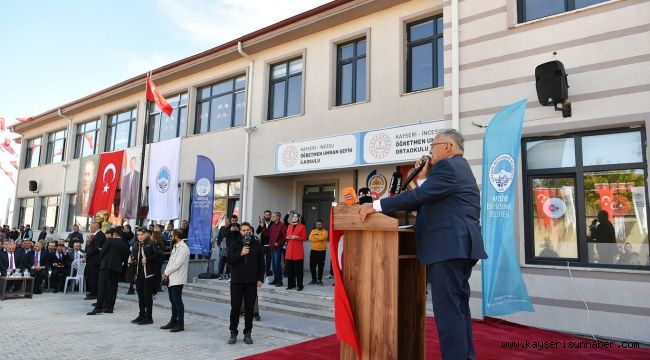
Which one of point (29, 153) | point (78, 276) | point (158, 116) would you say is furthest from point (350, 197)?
point (29, 153)

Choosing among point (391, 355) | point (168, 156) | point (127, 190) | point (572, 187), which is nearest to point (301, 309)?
point (572, 187)

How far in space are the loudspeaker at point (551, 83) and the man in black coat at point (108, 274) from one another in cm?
856

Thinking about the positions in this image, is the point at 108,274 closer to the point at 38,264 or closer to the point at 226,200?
the point at 38,264

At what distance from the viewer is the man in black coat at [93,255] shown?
434 inches

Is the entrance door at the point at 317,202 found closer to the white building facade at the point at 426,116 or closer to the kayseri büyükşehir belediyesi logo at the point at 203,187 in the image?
the white building facade at the point at 426,116

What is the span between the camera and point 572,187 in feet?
23.0

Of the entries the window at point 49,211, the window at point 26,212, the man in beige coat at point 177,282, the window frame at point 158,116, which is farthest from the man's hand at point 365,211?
the window at point 26,212

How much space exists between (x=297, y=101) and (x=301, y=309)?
6.81m

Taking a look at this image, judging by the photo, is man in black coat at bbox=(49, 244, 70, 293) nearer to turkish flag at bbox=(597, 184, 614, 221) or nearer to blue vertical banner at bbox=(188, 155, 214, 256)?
blue vertical banner at bbox=(188, 155, 214, 256)

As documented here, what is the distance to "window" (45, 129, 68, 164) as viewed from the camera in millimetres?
23797

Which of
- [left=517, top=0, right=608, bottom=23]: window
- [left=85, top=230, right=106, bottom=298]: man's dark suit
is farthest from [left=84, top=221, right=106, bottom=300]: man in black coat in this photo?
[left=517, top=0, right=608, bottom=23]: window

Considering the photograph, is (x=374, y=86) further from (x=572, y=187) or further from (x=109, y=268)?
(x=109, y=268)

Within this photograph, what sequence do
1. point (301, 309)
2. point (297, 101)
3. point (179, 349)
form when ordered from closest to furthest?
point (179, 349) < point (301, 309) < point (297, 101)

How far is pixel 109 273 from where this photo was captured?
9648 millimetres
